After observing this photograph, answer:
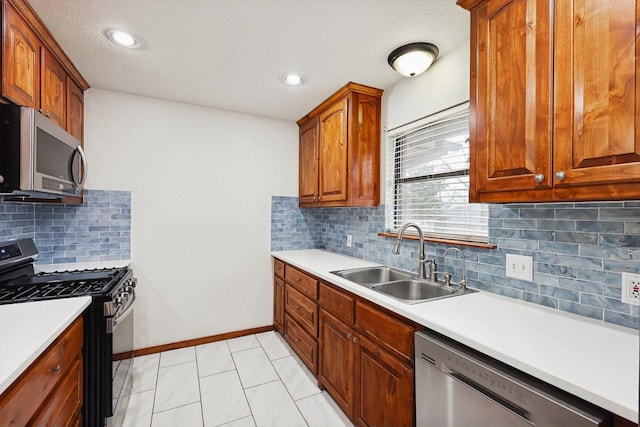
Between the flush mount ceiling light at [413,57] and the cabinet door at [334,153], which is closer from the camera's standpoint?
the flush mount ceiling light at [413,57]

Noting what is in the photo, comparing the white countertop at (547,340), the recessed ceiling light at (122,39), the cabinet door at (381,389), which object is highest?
the recessed ceiling light at (122,39)

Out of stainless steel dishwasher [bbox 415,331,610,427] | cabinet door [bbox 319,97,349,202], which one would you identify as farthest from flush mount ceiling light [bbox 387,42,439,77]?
stainless steel dishwasher [bbox 415,331,610,427]

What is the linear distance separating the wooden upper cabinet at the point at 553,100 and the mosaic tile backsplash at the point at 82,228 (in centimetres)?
276

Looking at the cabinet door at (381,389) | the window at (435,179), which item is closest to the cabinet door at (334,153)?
the window at (435,179)

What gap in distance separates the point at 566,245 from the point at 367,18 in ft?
4.81

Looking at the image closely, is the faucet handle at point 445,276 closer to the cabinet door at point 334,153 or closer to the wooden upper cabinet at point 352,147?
the wooden upper cabinet at point 352,147

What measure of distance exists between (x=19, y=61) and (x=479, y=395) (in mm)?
2565

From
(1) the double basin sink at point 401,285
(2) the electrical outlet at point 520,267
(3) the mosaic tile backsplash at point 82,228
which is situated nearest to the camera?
(2) the electrical outlet at point 520,267

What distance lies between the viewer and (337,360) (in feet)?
6.32

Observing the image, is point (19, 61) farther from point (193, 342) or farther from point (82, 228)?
point (193, 342)

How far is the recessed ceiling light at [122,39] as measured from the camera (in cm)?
175

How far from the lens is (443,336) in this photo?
3.98ft

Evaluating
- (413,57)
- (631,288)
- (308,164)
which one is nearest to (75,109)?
(308,164)

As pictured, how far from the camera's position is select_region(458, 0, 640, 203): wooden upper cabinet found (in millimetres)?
898
